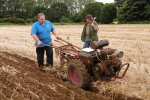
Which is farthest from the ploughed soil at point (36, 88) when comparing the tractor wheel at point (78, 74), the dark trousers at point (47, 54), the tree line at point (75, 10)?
the tree line at point (75, 10)

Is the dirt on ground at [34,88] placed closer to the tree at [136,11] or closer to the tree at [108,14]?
the tree at [136,11]

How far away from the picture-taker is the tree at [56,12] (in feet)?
247

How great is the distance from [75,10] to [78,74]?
329ft

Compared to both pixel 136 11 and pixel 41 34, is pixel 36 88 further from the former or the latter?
pixel 136 11

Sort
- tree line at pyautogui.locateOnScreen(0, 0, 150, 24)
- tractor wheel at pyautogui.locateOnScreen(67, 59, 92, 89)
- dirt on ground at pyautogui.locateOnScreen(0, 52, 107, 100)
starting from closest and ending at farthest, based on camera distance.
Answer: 1. dirt on ground at pyautogui.locateOnScreen(0, 52, 107, 100)
2. tractor wheel at pyautogui.locateOnScreen(67, 59, 92, 89)
3. tree line at pyautogui.locateOnScreen(0, 0, 150, 24)

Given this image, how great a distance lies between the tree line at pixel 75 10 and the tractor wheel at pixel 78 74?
35183 mm

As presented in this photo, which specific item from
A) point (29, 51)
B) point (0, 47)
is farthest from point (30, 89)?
point (0, 47)

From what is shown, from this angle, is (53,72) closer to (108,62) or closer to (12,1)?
(108,62)

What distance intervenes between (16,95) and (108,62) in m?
1.97

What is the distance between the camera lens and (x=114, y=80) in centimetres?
584

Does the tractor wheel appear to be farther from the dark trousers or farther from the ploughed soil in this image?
the dark trousers

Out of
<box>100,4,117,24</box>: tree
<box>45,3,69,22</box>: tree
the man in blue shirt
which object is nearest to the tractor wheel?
the man in blue shirt

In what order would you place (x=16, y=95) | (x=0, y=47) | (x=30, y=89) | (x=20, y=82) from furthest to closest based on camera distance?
(x=0, y=47), (x=20, y=82), (x=30, y=89), (x=16, y=95)

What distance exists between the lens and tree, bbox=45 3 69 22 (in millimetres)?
75188
